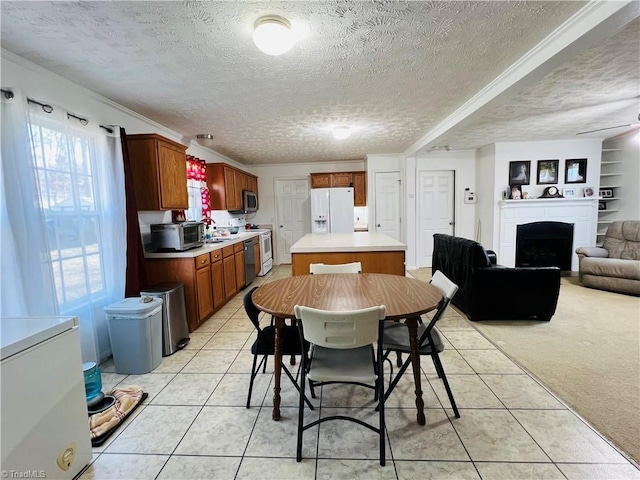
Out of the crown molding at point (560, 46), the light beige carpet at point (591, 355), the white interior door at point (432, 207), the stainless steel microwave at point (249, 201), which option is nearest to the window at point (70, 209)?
the stainless steel microwave at point (249, 201)

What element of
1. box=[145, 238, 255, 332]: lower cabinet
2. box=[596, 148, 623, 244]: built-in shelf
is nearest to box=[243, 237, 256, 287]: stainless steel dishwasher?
box=[145, 238, 255, 332]: lower cabinet

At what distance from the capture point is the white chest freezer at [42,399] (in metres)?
1.15

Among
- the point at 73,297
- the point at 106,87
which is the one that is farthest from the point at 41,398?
the point at 106,87

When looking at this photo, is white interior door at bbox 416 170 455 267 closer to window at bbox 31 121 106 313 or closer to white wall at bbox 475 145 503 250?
white wall at bbox 475 145 503 250

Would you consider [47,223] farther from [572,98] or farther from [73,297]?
[572,98]

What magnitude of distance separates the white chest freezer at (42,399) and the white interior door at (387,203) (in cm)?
527

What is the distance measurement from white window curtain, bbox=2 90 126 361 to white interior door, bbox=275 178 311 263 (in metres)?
4.05

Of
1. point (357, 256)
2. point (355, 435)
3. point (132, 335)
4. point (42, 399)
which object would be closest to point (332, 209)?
point (357, 256)

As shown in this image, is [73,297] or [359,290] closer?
[359,290]

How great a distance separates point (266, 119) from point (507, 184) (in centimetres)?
439

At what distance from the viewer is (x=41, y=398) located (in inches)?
50.2

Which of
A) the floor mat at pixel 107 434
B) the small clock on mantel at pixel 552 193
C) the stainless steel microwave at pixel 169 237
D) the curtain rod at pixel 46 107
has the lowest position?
the floor mat at pixel 107 434

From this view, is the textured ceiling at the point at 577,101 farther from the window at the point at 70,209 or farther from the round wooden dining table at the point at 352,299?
the window at the point at 70,209

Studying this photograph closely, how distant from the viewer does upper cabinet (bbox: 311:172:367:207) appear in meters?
6.12
